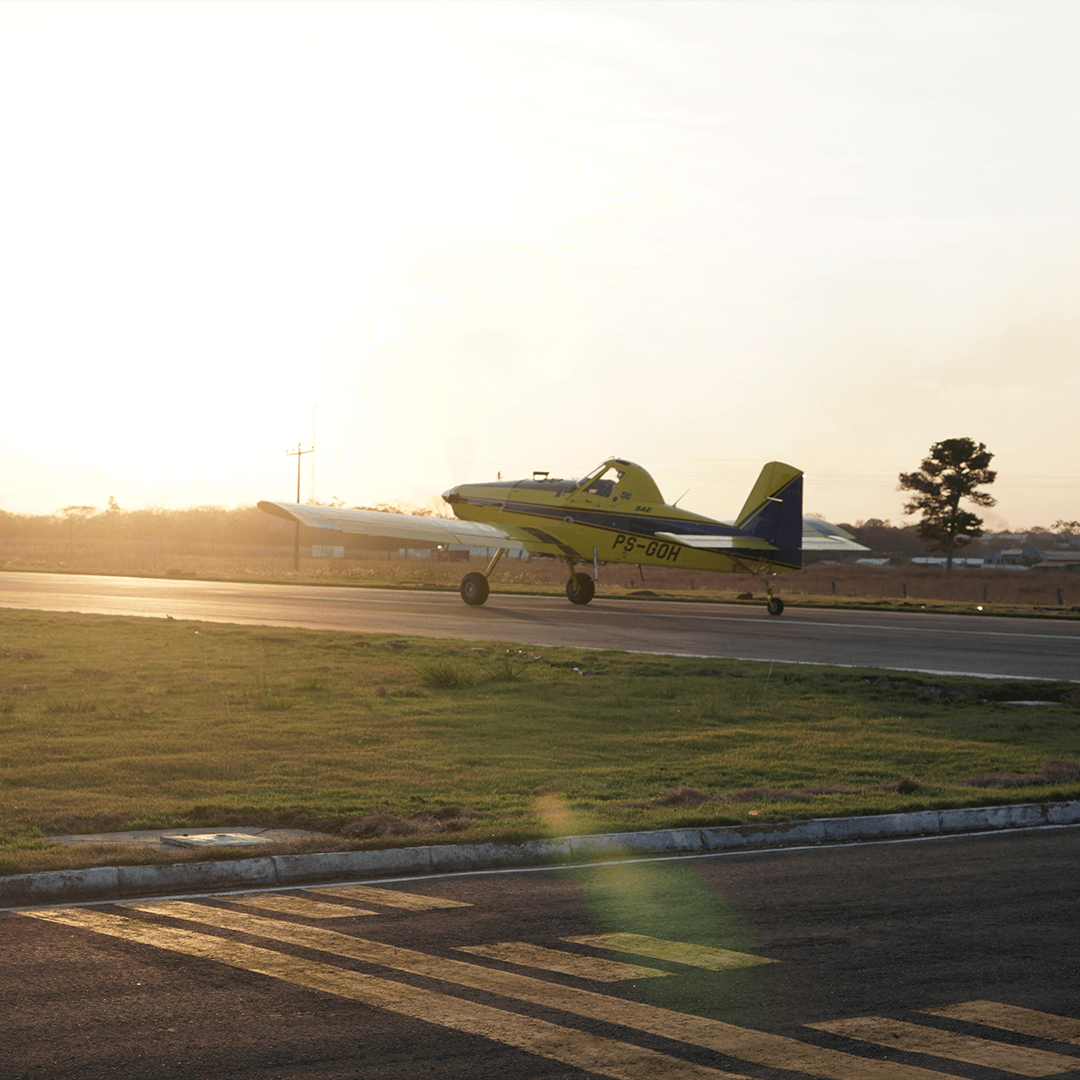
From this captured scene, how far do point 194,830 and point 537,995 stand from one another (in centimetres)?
412

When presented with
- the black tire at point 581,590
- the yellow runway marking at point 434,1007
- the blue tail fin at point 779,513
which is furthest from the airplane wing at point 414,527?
the yellow runway marking at point 434,1007

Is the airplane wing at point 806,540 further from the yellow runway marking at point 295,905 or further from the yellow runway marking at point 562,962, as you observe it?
the yellow runway marking at point 562,962

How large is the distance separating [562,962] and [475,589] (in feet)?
96.1

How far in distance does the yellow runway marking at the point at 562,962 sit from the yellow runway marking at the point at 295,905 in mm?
998

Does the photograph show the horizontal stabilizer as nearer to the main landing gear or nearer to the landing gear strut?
the main landing gear

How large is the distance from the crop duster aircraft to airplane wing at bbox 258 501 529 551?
1.2 inches

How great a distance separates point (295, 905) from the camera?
709 centimetres

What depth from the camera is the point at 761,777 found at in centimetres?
1115

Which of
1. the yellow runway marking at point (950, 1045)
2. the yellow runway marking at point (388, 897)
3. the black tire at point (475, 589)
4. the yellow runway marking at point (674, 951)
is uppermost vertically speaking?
the black tire at point (475, 589)

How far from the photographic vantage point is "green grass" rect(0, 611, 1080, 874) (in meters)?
9.27

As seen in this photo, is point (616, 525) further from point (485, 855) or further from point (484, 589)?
point (485, 855)

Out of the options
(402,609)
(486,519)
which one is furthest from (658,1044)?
(486,519)

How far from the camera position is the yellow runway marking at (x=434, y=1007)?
182 inches

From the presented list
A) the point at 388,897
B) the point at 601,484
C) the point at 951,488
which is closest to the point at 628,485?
the point at 601,484
